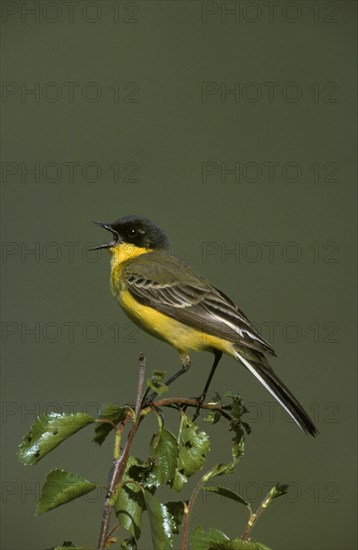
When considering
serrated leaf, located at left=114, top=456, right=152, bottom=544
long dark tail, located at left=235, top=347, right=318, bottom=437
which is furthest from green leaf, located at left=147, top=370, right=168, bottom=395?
long dark tail, located at left=235, top=347, right=318, bottom=437

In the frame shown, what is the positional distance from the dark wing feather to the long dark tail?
0.07 m

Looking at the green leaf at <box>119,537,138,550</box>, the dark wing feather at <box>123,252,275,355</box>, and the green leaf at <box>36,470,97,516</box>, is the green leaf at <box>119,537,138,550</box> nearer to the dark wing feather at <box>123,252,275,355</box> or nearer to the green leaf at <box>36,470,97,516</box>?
the green leaf at <box>36,470,97,516</box>

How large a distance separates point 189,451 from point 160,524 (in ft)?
1.46

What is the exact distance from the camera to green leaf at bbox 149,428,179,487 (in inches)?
94.3

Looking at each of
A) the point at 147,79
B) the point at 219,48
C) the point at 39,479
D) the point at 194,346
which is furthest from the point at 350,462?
the point at 219,48

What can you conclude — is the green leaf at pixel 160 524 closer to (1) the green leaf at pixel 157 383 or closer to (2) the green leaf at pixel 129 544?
(2) the green leaf at pixel 129 544

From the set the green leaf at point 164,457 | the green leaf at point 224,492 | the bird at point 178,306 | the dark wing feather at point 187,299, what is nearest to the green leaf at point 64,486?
the green leaf at point 164,457

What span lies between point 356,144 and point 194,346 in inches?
275

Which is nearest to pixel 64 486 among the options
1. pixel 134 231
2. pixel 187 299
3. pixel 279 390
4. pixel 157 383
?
pixel 157 383

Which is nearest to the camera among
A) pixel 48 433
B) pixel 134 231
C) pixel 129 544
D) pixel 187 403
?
pixel 129 544

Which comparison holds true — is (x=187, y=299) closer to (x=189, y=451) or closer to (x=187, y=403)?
(x=187, y=403)

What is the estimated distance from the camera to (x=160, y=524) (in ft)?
7.36

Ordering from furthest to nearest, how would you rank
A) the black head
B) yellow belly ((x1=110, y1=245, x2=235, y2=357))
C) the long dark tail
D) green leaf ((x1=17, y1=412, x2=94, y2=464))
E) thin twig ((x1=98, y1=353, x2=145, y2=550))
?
the black head, yellow belly ((x1=110, y1=245, x2=235, y2=357)), the long dark tail, green leaf ((x1=17, y1=412, x2=94, y2=464)), thin twig ((x1=98, y1=353, x2=145, y2=550))

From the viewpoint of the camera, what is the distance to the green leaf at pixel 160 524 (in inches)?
87.3
